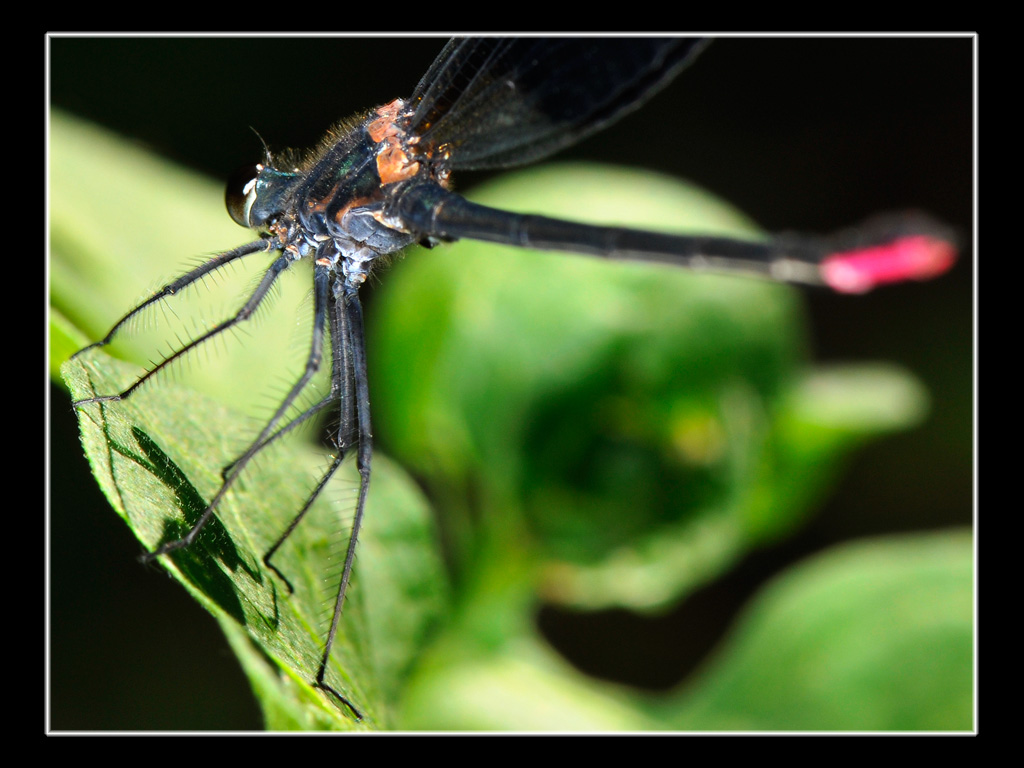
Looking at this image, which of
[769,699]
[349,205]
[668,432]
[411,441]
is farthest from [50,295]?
[769,699]

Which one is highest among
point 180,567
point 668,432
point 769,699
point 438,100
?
point 438,100

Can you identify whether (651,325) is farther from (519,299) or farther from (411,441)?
(411,441)

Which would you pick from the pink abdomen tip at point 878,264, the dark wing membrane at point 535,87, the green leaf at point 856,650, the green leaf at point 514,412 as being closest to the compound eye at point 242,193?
the green leaf at point 514,412

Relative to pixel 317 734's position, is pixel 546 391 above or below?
above

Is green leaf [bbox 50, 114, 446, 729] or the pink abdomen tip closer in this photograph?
green leaf [bbox 50, 114, 446, 729]

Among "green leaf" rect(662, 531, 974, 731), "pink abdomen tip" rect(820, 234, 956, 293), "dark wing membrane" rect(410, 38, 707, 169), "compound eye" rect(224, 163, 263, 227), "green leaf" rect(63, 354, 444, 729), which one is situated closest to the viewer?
"green leaf" rect(63, 354, 444, 729)

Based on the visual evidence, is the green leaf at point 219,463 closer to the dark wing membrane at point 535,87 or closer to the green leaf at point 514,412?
the green leaf at point 514,412

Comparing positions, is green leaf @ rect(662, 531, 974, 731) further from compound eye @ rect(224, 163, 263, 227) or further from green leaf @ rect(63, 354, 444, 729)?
compound eye @ rect(224, 163, 263, 227)

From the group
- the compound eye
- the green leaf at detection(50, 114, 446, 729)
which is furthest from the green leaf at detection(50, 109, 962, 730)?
the compound eye
